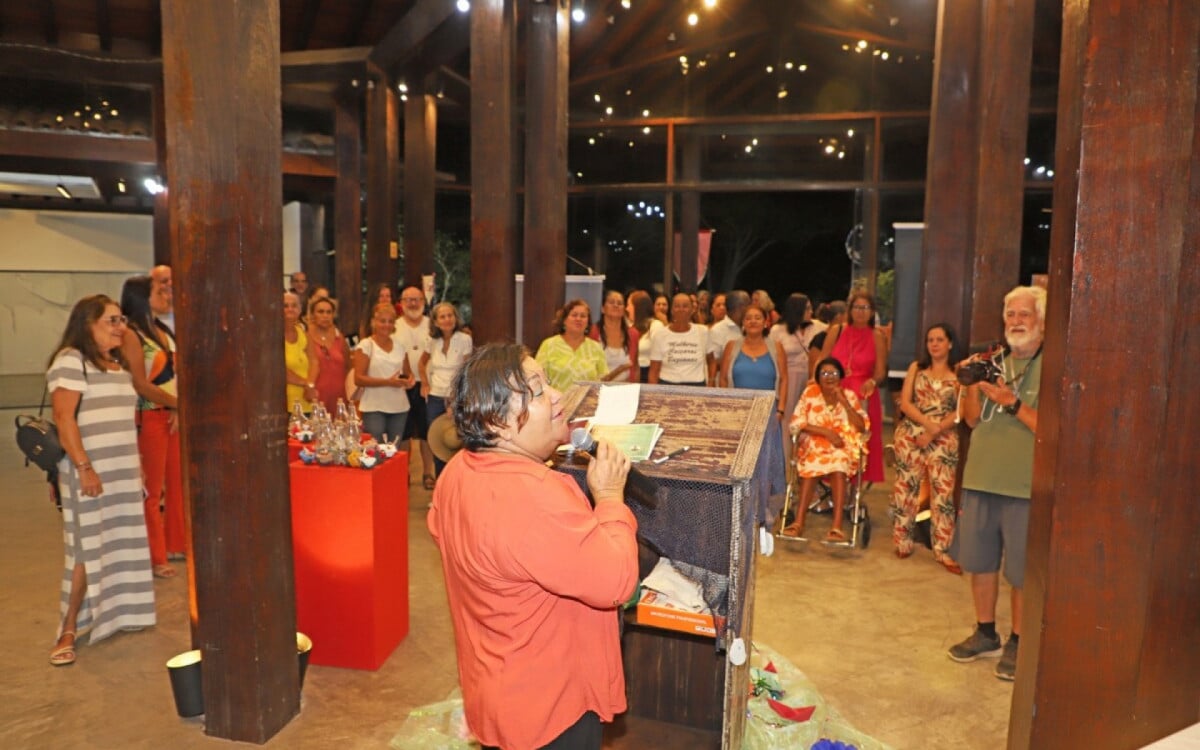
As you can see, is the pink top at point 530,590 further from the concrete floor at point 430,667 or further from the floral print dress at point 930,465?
the floral print dress at point 930,465

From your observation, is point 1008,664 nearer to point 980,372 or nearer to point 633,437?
point 980,372

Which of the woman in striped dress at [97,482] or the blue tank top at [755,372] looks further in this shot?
the blue tank top at [755,372]

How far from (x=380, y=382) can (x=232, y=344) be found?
9.55 ft

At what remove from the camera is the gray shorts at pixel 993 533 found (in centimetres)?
346

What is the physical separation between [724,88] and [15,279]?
10.7 meters

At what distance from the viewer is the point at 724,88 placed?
12656 mm

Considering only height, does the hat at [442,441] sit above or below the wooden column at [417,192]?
below

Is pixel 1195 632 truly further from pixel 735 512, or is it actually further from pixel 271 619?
pixel 271 619

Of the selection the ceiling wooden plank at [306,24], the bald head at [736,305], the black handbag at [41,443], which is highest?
the ceiling wooden plank at [306,24]

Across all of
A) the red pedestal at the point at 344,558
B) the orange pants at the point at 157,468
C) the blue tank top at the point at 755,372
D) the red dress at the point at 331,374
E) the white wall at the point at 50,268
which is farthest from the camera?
the white wall at the point at 50,268

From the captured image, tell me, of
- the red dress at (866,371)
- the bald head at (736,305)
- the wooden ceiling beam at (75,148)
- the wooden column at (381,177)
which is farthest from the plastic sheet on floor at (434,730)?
the wooden ceiling beam at (75,148)

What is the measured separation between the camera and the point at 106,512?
12.5ft

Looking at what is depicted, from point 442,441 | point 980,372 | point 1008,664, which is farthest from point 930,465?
point 442,441

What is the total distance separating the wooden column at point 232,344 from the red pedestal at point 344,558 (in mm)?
430
